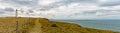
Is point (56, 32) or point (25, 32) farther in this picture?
point (56, 32)

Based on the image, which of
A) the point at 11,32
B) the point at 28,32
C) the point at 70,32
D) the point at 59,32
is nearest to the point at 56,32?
the point at 59,32

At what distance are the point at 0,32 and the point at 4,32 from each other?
1046mm

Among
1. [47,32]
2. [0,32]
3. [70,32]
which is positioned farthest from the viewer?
[70,32]

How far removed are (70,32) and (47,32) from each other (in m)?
8.37

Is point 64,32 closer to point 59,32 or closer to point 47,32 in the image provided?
point 59,32

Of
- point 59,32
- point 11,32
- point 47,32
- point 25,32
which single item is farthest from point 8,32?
point 59,32

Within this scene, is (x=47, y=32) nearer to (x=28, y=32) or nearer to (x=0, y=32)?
(x=28, y=32)

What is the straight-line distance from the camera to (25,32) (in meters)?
53.8

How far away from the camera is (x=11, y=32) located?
2055 inches

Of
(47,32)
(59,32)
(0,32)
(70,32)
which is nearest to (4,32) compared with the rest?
(0,32)

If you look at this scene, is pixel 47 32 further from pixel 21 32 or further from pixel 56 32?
pixel 21 32

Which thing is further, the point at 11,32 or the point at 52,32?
the point at 52,32

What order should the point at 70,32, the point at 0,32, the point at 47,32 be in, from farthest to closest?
the point at 70,32 < the point at 47,32 < the point at 0,32

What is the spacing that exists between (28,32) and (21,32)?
6.54 feet
